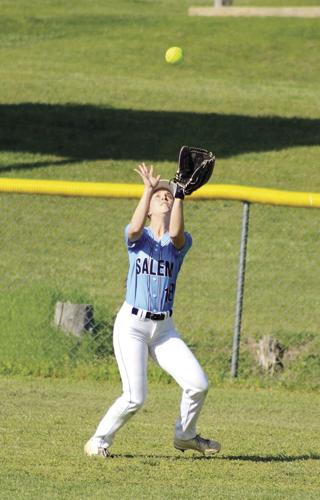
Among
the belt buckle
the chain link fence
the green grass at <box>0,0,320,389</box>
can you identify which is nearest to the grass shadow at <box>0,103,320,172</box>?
the green grass at <box>0,0,320,389</box>

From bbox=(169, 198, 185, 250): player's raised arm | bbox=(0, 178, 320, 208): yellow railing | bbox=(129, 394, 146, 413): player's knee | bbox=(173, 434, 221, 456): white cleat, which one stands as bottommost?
bbox=(173, 434, 221, 456): white cleat

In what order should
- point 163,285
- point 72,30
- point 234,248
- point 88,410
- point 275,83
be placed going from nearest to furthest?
point 163,285, point 88,410, point 234,248, point 275,83, point 72,30

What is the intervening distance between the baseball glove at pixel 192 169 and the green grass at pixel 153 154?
397 cm

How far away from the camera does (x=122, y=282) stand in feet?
43.2

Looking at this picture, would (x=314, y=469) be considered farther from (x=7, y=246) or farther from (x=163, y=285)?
(x=7, y=246)

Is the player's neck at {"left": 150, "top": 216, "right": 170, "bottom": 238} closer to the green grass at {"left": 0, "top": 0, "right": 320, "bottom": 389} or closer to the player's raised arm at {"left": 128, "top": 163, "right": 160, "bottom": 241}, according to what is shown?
the player's raised arm at {"left": 128, "top": 163, "right": 160, "bottom": 241}

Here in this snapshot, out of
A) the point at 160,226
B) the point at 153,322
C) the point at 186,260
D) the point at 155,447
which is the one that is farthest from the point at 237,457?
the point at 186,260

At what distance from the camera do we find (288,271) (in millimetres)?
14305

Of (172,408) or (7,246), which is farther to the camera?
(7,246)

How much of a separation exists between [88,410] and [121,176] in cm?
974

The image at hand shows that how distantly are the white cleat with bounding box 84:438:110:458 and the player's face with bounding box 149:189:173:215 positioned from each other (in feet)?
4.83

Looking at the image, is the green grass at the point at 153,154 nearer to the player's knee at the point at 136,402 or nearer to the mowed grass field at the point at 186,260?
the mowed grass field at the point at 186,260

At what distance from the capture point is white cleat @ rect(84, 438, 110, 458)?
24.2 ft

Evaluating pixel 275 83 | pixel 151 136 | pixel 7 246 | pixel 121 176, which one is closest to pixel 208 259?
pixel 7 246
